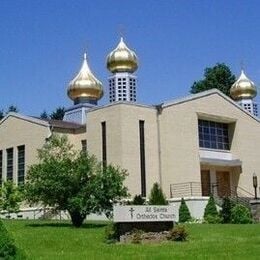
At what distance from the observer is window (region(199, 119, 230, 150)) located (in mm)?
39409

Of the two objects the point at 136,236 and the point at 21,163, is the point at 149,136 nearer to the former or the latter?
the point at 21,163

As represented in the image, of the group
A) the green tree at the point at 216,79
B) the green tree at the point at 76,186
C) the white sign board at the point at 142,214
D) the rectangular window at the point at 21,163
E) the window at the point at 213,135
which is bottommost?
the white sign board at the point at 142,214

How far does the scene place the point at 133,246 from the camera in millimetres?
17172

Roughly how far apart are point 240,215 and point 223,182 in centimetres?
1251

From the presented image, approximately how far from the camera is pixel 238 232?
20594mm

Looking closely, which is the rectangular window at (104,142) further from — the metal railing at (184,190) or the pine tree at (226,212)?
the pine tree at (226,212)

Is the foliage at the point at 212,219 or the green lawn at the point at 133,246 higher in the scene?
the foliage at the point at 212,219

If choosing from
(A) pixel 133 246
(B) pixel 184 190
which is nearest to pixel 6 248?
(A) pixel 133 246

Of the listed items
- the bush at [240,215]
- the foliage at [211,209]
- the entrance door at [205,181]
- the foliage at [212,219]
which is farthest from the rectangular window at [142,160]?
the entrance door at [205,181]

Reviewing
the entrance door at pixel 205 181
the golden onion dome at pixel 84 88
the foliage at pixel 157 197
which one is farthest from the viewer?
the golden onion dome at pixel 84 88

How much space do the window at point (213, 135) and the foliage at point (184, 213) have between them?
742 centimetres

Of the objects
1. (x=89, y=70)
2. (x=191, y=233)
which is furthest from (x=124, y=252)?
(x=89, y=70)

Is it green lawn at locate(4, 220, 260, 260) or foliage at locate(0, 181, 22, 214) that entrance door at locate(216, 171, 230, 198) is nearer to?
foliage at locate(0, 181, 22, 214)

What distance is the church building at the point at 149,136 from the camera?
113 ft
